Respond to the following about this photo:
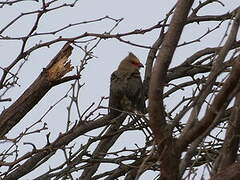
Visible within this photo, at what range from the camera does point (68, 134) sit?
5.30m

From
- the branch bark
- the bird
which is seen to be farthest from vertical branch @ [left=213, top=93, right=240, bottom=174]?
the bird

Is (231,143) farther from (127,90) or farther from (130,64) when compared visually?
(130,64)

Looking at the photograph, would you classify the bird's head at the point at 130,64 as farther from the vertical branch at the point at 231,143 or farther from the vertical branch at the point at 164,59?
the vertical branch at the point at 164,59

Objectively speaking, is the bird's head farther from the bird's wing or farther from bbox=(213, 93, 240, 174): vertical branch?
bbox=(213, 93, 240, 174): vertical branch

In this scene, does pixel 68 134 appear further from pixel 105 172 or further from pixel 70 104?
pixel 105 172

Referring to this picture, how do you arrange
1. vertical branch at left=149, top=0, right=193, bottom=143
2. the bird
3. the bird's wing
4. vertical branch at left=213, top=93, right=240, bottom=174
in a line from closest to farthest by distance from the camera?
1. vertical branch at left=149, top=0, right=193, bottom=143
2. vertical branch at left=213, top=93, right=240, bottom=174
3. the bird's wing
4. the bird

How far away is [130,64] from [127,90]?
2.01ft

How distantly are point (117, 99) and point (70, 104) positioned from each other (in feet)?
6.32

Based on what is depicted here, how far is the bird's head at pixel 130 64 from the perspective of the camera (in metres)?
7.66

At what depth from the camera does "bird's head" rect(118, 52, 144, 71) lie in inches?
302

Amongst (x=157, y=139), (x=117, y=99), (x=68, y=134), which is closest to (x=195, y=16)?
(x=117, y=99)

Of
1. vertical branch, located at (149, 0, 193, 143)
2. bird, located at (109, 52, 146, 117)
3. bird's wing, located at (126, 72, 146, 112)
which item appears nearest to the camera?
vertical branch, located at (149, 0, 193, 143)

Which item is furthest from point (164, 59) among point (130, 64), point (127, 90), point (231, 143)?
point (130, 64)

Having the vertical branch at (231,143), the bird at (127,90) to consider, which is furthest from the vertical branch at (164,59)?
the bird at (127,90)
